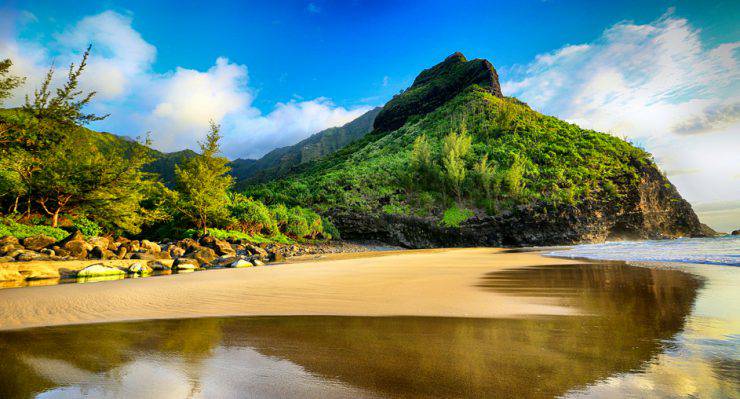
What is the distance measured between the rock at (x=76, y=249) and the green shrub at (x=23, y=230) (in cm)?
204

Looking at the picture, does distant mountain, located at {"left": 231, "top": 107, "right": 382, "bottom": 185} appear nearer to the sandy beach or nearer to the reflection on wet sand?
the sandy beach

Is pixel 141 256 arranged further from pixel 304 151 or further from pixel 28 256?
pixel 304 151

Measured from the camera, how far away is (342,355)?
8.55 ft

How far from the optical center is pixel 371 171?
36.9 meters

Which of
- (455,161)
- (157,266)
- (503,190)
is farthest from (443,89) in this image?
(157,266)

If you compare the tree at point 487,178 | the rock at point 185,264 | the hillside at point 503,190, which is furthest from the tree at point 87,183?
the tree at point 487,178

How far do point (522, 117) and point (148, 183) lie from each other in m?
45.9

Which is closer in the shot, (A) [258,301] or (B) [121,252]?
(A) [258,301]

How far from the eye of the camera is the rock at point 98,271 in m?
8.84

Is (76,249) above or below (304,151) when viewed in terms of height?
below

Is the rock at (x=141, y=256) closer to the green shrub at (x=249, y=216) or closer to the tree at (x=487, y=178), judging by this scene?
the green shrub at (x=249, y=216)

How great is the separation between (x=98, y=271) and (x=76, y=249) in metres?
3.30

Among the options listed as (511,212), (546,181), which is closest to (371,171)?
(511,212)

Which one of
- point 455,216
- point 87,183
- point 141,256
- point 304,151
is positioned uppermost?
point 304,151
